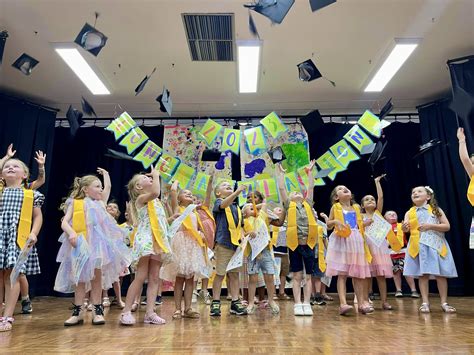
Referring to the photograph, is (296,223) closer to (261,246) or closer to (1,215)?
(261,246)

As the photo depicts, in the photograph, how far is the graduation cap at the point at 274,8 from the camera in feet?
10.5

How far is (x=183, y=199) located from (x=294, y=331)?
163cm

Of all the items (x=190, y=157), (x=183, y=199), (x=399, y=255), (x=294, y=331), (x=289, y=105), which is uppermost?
(x=289, y=105)

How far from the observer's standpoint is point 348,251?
353cm

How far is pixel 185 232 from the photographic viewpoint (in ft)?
10.4

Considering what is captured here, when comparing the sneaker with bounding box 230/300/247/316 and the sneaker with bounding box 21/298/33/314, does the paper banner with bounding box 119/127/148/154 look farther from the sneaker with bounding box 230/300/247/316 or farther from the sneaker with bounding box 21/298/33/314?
the sneaker with bounding box 230/300/247/316

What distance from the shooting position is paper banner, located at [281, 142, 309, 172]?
22.6ft

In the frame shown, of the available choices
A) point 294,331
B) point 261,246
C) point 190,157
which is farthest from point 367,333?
point 190,157

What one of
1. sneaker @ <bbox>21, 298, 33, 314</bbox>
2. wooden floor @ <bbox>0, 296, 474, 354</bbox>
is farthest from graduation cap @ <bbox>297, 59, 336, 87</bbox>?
sneaker @ <bbox>21, 298, 33, 314</bbox>

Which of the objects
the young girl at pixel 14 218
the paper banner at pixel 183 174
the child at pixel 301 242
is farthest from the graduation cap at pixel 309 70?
the young girl at pixel 14 218

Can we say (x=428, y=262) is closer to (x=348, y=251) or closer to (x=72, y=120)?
(x=348, y=251)

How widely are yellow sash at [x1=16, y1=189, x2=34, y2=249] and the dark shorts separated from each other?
7.48 feet

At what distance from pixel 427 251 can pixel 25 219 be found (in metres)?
3.66

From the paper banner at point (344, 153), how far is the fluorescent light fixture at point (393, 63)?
1.47 metres
